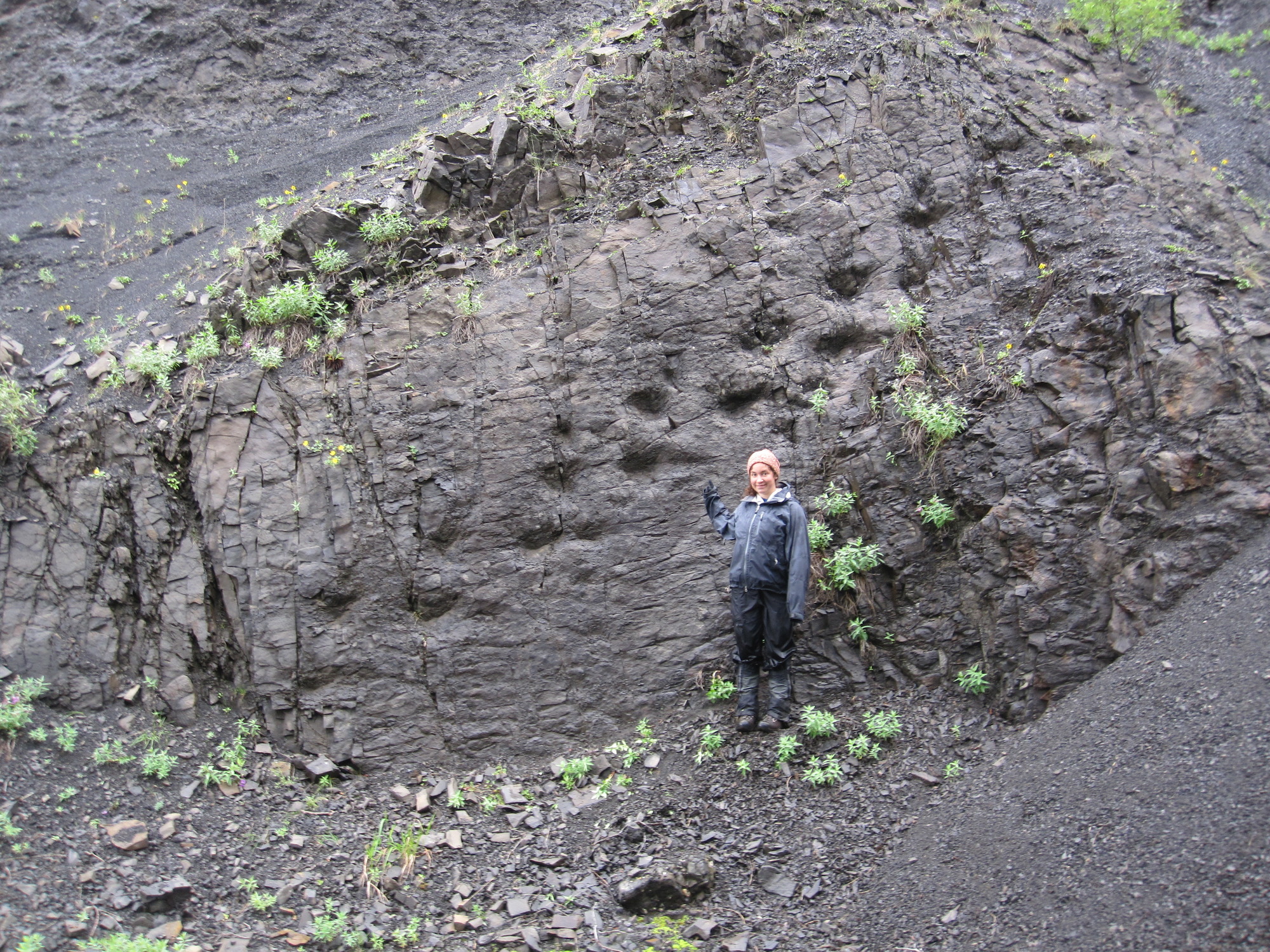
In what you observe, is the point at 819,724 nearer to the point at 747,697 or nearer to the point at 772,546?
the point at 747,697

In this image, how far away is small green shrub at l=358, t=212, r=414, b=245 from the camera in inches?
334

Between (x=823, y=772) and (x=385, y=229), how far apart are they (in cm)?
655

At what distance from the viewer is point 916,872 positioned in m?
5.02

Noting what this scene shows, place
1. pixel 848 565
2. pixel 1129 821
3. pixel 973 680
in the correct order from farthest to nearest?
pixel 848 565 < pixel 973 680 < pixel 1129 821

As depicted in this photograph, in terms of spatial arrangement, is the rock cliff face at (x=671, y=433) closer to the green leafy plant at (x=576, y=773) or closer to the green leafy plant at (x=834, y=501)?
the green leafy plant at (x=834, y=501)

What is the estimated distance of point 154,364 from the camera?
26.5 ft

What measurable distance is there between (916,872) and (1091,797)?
109 centimetres

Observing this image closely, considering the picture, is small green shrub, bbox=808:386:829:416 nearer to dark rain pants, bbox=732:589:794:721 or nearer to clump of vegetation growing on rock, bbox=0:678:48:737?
dark rain pants, bbox=732:589:794:721

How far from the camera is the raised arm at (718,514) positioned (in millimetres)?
6473

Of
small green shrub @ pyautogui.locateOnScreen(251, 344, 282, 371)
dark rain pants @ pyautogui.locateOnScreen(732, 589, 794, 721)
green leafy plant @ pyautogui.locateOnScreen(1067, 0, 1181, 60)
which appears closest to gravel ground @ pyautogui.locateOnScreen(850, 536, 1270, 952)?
dark rain pants @ pyautogui.locateOnScreen(732, 589, 794, 721)

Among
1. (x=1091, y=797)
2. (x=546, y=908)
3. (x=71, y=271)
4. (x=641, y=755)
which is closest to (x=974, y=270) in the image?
(x=1091, y=797)

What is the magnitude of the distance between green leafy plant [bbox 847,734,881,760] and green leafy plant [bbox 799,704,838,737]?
17 centimetres

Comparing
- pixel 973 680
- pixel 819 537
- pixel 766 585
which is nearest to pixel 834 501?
pixel 819 537

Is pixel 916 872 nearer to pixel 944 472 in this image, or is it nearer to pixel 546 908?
pixel 546 908
